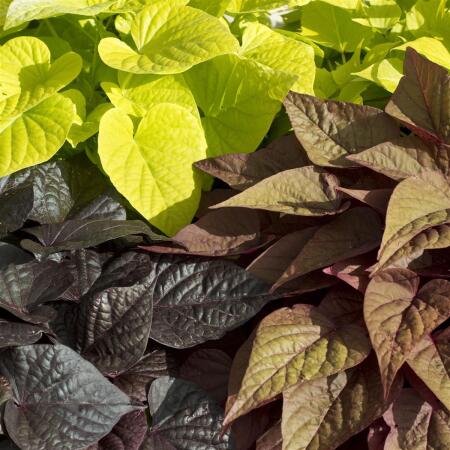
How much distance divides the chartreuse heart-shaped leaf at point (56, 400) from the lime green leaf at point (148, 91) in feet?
1.77

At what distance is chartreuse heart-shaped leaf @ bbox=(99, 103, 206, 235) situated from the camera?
134cm

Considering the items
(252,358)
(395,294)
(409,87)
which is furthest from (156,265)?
(409,87)

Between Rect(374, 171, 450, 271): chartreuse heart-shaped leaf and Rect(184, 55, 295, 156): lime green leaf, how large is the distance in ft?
1.26

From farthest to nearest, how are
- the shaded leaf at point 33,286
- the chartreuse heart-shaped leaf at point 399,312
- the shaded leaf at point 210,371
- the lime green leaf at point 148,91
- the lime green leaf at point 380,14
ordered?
the lime green leaf at point 380,14 < the lime green leaf at point 148,91 < the shaded leaf at point 210,371 < the shaded leaf at point 33,286 < the chartreuse heart-shaped leaf at point 399,312

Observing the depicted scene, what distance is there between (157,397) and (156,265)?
0.24 metres

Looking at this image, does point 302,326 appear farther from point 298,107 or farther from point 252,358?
point 298,107

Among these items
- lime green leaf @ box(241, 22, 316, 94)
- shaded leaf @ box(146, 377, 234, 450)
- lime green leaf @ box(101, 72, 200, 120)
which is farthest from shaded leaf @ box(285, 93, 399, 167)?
shaded leaf @ box(146, 377, 234, 450)

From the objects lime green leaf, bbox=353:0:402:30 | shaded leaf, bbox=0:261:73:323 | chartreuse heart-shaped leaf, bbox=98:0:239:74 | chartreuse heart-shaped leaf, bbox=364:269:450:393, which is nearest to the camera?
chartreuse heart-shaped leaf, bbox=364:269:450:393

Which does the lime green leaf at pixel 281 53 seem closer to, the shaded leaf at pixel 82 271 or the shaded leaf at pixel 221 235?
the shaded leaf at pixel 221 235

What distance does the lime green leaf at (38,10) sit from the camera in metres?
1.30

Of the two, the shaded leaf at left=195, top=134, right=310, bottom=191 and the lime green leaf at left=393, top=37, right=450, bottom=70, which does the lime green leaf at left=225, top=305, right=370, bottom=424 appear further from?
the lime green leaf at left=393, top=37, right=450, bottom=70

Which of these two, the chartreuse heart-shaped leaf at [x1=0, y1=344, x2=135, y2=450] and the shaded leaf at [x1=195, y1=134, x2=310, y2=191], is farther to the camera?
the shaded leaf at [x1=195, y1=134, x2=310, y2=191]

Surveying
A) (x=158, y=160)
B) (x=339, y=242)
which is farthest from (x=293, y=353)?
(x=158, y=160)

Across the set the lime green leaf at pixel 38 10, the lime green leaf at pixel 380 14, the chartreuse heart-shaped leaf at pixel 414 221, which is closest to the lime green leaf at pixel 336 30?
the lime green leaf at pixel 380 14
